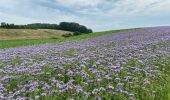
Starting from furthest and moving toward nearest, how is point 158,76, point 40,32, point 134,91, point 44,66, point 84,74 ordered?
Result: point 40,32 < point 44,66 < point 158,76 < point 84,74 < point 134,91

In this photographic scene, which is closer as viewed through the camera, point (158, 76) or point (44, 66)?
point (158, 76)

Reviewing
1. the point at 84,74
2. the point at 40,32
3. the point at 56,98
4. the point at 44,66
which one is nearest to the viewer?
the point at 56,98

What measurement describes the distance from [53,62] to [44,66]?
370 millimetres

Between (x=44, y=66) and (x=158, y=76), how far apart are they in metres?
Result: 3.23

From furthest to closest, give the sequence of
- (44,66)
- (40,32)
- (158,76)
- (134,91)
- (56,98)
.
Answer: (40,32) < (44,66) < (158,76) < (134,91) < (56,98)

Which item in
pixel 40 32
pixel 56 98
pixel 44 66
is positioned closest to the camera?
pixel 56 98

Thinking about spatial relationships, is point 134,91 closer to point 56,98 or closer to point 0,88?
point 56,98

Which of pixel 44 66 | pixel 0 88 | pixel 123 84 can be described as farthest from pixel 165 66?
pixel 0 88

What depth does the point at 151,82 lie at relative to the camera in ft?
25.3

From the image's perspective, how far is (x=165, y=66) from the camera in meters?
9.61

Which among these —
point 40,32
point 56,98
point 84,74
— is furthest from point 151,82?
point 40,32

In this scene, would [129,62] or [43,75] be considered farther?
[129,62]

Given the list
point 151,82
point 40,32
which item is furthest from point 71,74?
point 40,32

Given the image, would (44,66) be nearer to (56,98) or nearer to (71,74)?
(71,74)
